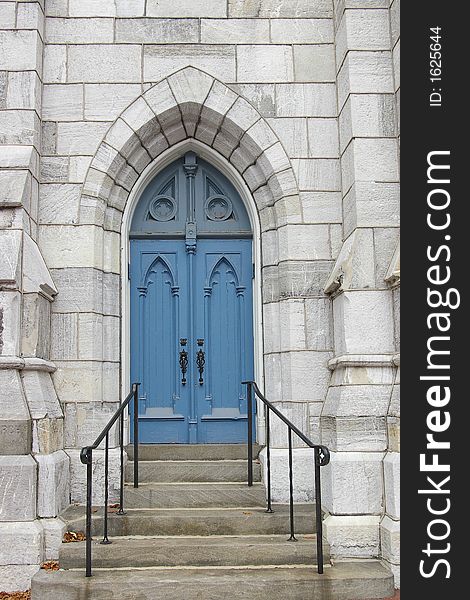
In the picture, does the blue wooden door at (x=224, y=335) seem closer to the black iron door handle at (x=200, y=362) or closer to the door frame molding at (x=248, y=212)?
the black iron door handle at (x=200, y=362)

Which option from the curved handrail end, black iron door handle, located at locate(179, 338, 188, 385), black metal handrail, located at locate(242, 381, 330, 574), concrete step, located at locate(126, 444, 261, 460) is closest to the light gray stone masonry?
black metal handrail, located at locate(242, 381, 330, 574)

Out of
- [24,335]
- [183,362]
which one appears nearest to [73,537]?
[24,335]

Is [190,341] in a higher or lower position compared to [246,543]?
higher

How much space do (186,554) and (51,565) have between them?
40.4 inches

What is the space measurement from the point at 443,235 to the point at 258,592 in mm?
2803

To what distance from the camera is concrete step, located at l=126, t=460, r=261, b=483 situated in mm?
6500

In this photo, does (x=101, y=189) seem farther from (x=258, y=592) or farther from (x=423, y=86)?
(x=258, y=592)

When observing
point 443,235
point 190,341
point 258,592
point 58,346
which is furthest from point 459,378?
point 58,346

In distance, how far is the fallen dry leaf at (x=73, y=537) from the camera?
18.8 feet

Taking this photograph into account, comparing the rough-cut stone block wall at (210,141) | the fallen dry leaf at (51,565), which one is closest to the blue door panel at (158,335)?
the rough-cut stone block wall at (210,141)

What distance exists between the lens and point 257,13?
7035 mm

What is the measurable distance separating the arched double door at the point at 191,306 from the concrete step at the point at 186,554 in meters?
1.56

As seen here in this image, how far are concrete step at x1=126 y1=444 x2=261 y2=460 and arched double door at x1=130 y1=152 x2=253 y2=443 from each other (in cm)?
21

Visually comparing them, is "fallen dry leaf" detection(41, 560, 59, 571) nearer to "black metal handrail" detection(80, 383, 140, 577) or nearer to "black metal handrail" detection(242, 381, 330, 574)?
"black metal handrail" detection(80, 383, 140, 577)
